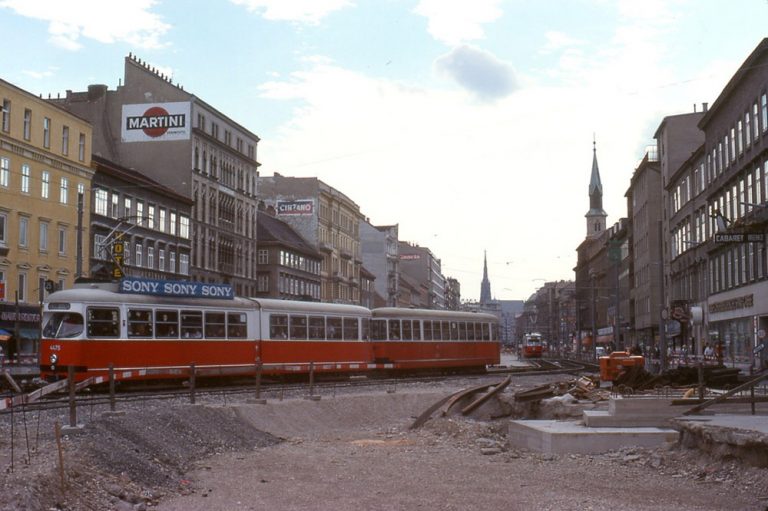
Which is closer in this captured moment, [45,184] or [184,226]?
[45,184]

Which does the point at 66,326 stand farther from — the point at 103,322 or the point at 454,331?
the point at 454,331

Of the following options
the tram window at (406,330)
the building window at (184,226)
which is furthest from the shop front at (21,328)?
the building window at (184,226)

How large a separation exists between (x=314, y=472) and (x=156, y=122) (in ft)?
198

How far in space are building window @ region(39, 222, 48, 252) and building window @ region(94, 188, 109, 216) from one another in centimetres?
480

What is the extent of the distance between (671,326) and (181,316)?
104 ft

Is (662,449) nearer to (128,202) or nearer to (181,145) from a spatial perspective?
(128,202)

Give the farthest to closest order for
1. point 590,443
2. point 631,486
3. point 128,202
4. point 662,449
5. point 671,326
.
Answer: point 128,202, point 671,326, point 590,443, point 662,449, point 631,486

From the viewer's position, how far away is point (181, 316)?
32.2m

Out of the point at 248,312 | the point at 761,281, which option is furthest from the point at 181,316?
the point at 761,281

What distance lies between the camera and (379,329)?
140 ft

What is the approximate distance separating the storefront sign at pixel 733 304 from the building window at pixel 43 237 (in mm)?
34798

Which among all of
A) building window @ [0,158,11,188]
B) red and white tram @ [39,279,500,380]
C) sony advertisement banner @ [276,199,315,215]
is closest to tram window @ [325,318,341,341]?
red and white tram @ [39,279,500,380]

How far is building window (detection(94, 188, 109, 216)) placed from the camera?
2425 inches

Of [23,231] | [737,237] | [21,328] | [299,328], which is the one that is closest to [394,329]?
[299,328]
